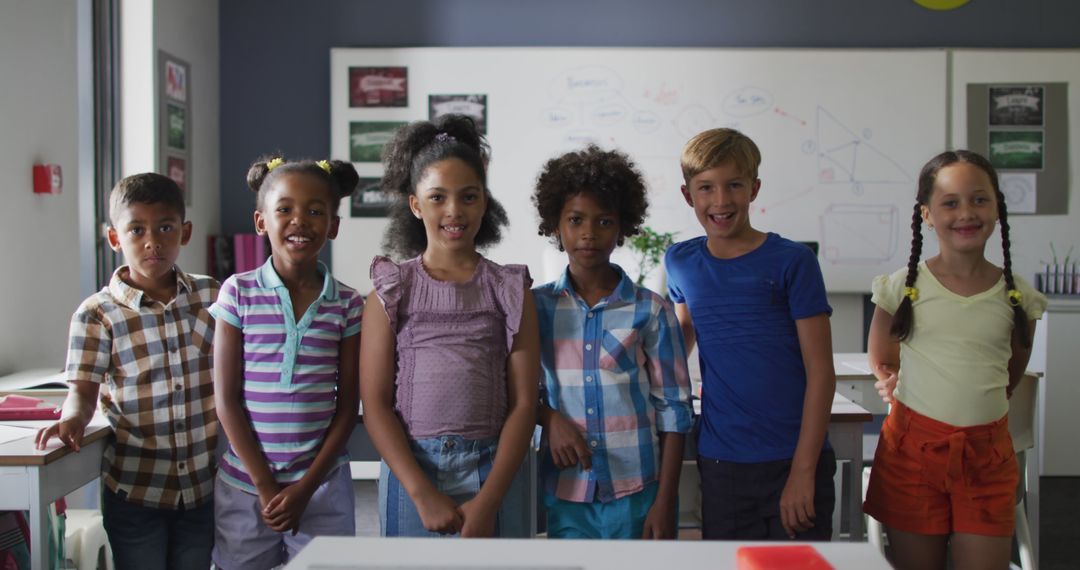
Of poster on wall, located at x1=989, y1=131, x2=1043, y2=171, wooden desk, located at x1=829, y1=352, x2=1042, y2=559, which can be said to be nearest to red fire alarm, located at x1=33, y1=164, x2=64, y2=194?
wooden desk, located at x1=829, y1=352, x2=1042, y2=559

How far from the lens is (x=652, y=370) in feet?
5.38

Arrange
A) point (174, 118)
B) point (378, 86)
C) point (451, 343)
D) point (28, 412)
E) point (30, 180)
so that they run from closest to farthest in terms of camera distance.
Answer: point (451, 343), point (28, 412), point (30, 180), point (174, 118), point (378, 86)

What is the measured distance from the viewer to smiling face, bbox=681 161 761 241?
5.43 ft

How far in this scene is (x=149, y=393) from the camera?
1.72 metres

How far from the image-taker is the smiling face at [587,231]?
1612 millimetres

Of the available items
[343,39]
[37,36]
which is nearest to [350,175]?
[37,36]

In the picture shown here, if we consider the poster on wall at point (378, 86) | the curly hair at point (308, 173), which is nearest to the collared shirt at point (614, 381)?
the curly hair at point (308, 173)

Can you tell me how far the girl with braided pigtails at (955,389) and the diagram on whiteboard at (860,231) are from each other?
2.74m

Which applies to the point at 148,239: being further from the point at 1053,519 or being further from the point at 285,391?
the point at 1053,519

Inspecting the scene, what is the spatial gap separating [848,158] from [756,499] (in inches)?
126

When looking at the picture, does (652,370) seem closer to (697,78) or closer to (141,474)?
(141,474)

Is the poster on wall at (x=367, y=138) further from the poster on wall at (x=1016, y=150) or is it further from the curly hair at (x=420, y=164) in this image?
the poster on wall at (x=1016, y=150)

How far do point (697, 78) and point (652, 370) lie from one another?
10.0 ft

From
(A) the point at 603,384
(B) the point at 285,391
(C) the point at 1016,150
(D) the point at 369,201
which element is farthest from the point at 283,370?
(C) the point at 1016,150
